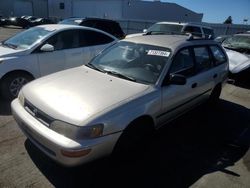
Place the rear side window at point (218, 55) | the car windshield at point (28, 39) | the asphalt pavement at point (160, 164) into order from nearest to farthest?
the asphalt pavement at point (160, 164)
the rear side window at point (218, 55)
the car windshield at point (28, 39)

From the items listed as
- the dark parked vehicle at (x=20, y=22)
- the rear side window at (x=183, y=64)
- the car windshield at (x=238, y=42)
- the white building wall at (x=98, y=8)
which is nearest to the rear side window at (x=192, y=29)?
the car windshield at (x=238, y=42)

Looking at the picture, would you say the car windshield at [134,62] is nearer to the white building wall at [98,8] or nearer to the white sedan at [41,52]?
the white sedan at [41,52]

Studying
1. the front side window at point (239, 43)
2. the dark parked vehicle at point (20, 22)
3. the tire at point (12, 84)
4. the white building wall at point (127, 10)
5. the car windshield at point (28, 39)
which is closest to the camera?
the tire at point (12, 84)

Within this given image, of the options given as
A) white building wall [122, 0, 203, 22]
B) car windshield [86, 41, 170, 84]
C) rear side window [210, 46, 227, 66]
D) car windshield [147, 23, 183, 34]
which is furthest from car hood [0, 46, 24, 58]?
white building wall [122, 0, 203, 22]

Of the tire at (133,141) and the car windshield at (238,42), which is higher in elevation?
the car windshield at (238,42)

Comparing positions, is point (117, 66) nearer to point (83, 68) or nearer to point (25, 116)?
point (83, 68)

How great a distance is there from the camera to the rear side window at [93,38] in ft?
20.4

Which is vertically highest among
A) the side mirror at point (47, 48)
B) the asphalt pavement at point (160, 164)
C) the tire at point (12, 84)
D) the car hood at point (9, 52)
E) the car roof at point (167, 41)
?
the car roof at point (167, 41)

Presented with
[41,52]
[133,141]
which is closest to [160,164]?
[133,141]

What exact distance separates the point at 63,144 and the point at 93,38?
4363 mm

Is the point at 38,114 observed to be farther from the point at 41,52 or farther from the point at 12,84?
the point at 41,52

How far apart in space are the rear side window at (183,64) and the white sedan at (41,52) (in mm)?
2733

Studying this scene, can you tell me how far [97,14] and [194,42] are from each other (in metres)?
35.3

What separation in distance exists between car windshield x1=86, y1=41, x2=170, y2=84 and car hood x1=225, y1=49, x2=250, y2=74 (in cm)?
484
